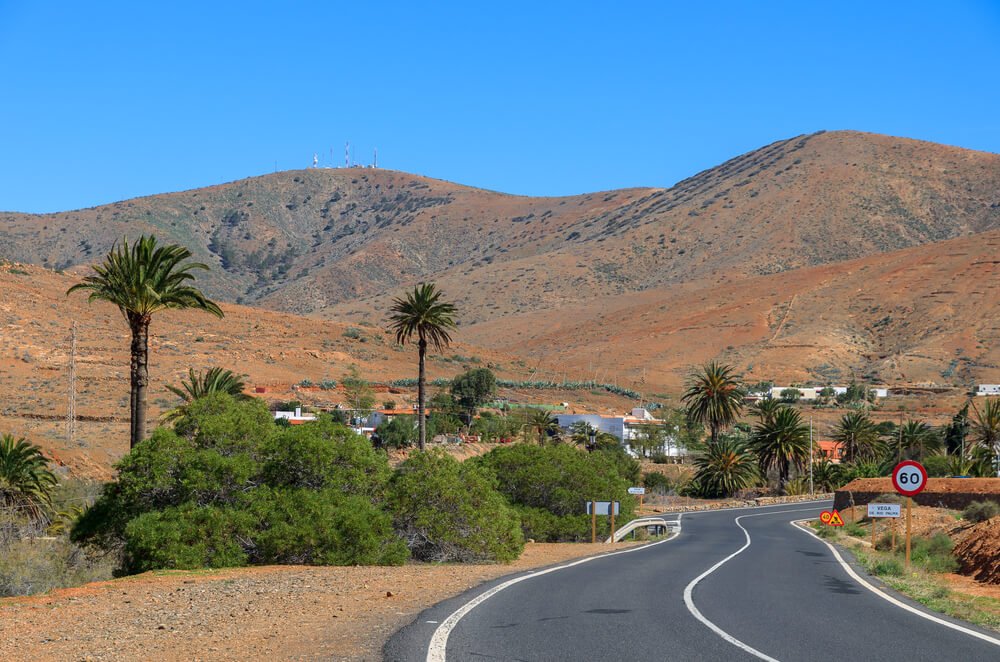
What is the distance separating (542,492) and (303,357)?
58.6m

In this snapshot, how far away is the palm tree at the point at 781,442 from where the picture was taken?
69.6 metres

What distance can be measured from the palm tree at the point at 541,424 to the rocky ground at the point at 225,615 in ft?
177

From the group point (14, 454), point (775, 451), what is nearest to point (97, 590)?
point (14, 454)

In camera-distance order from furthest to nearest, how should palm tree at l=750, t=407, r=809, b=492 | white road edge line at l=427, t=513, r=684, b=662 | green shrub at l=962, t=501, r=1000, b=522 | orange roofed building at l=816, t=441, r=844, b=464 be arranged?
orange roofed building at l=816, t=441, r=844, b=464 < palm tree at l=750, t=407, r=809, b=492 < green shrub at l=962, t=501, r=1000, b=522 < white road edge line at l=427, t=513, r=684, b=662

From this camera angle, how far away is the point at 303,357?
94062mm

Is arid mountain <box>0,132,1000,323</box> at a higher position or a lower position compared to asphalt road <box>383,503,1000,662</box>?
higher

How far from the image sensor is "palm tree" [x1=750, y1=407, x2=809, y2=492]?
69.6m

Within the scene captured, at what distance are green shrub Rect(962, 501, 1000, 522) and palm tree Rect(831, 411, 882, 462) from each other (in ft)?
115

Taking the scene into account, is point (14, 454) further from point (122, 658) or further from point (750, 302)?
point (750, 302)

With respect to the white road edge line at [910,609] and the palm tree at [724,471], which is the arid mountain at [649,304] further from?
the white road edge line at [910,609]

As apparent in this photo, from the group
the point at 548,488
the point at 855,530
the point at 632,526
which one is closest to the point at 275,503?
the point at 548,488

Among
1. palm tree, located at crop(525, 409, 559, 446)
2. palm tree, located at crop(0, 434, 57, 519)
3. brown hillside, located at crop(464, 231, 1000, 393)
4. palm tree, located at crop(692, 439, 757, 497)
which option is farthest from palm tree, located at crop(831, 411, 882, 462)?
palm tree, located at crop(0, 434, 57, 519)

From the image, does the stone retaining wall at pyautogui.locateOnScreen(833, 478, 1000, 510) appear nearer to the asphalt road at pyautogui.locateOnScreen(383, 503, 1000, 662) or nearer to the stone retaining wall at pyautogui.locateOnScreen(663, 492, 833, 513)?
the stone retaining wall at pyautogui.locateOnScreen(663, 492, 833, 513)

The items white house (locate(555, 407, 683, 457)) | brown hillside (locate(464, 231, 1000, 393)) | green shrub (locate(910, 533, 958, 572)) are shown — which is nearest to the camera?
green shrub (locate(910, 533, 958, 572))
